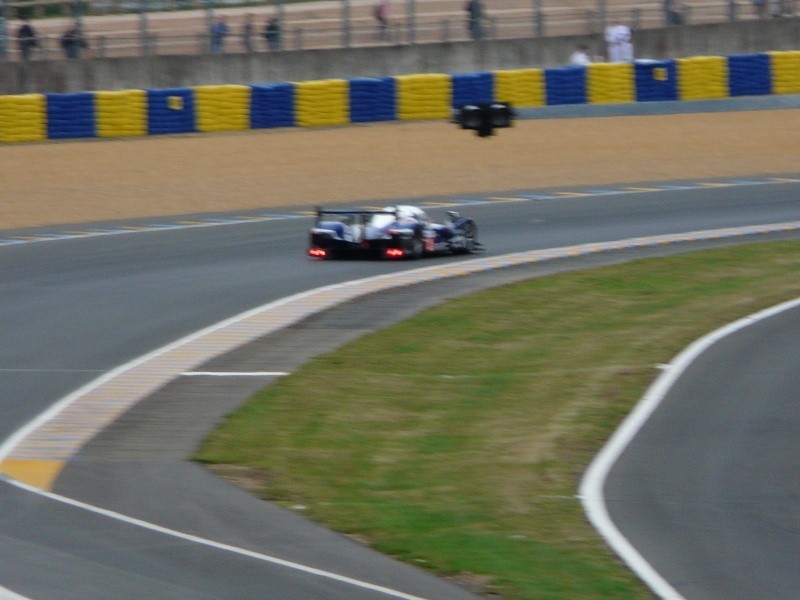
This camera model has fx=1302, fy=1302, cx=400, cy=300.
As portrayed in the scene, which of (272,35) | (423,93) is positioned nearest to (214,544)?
(423,93)

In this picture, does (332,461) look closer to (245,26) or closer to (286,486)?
(286,486)

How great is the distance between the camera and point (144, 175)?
28562 millimetres

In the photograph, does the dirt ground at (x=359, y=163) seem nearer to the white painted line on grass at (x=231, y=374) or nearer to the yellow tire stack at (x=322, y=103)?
the yellow tire stack at (x=322, y=103)

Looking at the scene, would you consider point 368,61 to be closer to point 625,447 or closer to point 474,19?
point 474,19

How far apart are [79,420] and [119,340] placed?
134 inches

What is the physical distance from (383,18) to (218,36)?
5.00 meters

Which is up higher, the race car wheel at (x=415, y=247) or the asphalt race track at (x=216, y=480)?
the race car wheel at (x=415, y=247)

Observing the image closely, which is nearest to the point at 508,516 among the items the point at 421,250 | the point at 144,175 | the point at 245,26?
the point at 421,250

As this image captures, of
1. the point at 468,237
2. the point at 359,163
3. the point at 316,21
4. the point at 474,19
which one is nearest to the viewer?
the point at 468,237

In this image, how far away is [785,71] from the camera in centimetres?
3569

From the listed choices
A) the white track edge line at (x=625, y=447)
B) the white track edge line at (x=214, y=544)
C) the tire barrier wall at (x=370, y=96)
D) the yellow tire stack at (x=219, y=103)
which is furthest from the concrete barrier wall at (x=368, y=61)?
the white track edge line at (x=214, y=544)

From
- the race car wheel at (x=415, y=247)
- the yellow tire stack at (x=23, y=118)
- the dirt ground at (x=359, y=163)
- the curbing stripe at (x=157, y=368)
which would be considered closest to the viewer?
the curbing stripe at (x=157, y=368)

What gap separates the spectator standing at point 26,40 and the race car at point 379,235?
18.2 meters

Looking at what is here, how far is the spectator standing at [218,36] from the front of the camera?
118 feet
